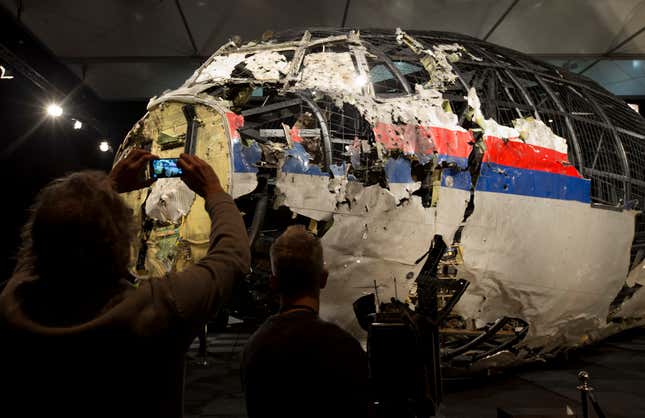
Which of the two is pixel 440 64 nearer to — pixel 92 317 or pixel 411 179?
pixel 411 179

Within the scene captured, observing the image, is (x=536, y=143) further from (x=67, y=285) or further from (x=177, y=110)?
(x=67, y=285)

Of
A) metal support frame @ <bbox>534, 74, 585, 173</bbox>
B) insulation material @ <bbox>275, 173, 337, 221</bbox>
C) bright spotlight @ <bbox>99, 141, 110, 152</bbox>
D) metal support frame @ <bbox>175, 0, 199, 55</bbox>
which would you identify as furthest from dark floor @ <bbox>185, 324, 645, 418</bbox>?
metal support frame @ <bbox>175, 0, 199, 55</bbox>

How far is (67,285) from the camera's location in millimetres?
1114

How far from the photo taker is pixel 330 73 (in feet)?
13.3

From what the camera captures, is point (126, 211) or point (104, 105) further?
point (104, 105)

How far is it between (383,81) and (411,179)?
1.42 meters

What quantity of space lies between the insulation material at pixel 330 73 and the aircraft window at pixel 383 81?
20 cm

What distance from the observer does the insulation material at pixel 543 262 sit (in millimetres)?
4020

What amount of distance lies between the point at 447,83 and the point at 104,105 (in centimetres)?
956

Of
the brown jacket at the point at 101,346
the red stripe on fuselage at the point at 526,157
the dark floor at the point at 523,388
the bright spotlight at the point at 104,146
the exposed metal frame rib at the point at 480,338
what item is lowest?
the dark floor at the point at 523,388

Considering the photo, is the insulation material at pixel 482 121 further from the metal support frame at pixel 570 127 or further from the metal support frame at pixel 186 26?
the metal support frame at pixel 186 26

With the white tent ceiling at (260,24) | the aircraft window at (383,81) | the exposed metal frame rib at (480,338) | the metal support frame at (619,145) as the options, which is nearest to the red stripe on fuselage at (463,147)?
the aircraft window at (383,81)

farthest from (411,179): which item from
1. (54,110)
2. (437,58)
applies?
(54,110)

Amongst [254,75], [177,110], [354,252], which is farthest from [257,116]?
[354,252]
